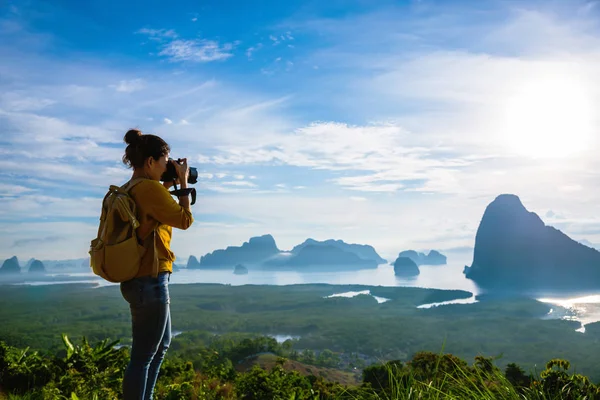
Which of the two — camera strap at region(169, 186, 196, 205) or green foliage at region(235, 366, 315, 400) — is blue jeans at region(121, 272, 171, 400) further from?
green foliage at region(235, 366, 315, 400)

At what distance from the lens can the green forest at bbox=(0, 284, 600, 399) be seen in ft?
14.0

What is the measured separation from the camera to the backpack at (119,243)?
2537mm

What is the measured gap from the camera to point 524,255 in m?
171

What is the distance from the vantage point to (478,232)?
592 ft

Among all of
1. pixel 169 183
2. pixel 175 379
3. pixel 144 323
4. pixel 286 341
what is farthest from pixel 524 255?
pixel 144 323

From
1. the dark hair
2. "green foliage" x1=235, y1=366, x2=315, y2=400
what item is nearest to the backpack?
the dark hair

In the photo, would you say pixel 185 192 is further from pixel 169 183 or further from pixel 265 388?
pixel 265 388

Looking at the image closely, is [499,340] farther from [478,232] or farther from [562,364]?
[478,232]

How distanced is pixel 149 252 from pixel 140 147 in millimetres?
544

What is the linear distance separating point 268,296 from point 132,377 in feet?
389

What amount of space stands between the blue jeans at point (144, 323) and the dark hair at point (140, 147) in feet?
1.97

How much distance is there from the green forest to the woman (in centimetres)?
Answer: 137

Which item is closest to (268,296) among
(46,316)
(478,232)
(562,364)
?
(46,316)

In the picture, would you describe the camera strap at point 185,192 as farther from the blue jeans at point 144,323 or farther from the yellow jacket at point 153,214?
the blue jeans at point 144,323
